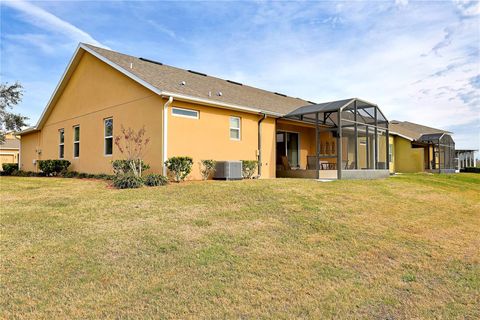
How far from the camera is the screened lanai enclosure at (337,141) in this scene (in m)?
14.2

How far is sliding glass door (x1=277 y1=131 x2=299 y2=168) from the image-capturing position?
17500 millimetres

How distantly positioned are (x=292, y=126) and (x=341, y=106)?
438 centimetres

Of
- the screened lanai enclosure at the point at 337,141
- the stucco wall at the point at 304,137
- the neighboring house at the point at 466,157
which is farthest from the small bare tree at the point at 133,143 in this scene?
the neighboring house at the point at 466,157

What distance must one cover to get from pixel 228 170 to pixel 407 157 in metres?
20.4

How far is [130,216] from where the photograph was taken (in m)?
6.48

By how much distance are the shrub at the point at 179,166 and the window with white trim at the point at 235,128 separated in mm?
3026

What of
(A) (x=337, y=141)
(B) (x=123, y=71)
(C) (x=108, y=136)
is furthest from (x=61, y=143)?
(A) (x=337, y=141)

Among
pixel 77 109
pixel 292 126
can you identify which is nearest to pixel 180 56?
pixel 77 109

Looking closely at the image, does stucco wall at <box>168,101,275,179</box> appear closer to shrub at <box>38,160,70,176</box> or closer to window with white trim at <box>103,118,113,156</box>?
window with white trim at <box>103,118,113,156</box>

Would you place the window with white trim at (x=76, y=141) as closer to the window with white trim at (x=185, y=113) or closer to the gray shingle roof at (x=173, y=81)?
the gray shingle roof at (x=173, y=81)

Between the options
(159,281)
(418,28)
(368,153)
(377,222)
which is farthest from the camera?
(368,153)

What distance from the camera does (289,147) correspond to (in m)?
17.8

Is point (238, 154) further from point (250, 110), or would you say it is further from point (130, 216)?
point (130, 216)

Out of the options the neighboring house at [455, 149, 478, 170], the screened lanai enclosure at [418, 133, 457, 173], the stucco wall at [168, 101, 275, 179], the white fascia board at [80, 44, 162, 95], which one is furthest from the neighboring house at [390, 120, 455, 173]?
the white fascia board at [80, 44, 162, 95]
